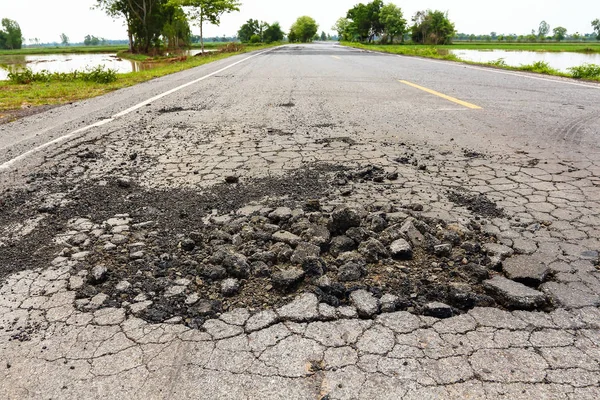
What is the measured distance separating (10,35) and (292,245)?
129329 millimetres

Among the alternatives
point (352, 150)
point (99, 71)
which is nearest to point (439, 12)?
point (99, 71)

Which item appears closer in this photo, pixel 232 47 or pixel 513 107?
pixel 513 107

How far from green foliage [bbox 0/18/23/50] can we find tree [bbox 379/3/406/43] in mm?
89542

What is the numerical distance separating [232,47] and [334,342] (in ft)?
141

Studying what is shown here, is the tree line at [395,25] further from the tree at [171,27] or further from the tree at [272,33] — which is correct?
the tree at [171,27]

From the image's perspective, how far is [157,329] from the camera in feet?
5.66

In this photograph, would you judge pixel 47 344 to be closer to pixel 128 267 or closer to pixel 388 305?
pixel 128 267

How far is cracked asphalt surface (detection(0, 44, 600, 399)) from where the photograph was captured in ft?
4.84

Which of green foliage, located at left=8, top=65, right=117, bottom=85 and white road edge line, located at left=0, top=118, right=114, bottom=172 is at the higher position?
green foliage, located at left=8, top=65, right=117, bottom=85

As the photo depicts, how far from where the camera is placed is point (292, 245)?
2.36m

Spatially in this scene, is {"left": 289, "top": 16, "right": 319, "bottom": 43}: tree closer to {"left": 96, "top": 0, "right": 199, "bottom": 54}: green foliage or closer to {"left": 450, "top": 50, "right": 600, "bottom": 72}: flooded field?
{"left": 96, "top": 0, "right": 199, "bottom": 54}: green foliage

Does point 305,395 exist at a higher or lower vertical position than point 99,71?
lower

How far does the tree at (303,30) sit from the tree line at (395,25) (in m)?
35.5

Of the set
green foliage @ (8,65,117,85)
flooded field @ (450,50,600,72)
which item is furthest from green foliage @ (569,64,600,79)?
green foliage @ (8,65,117,85)
